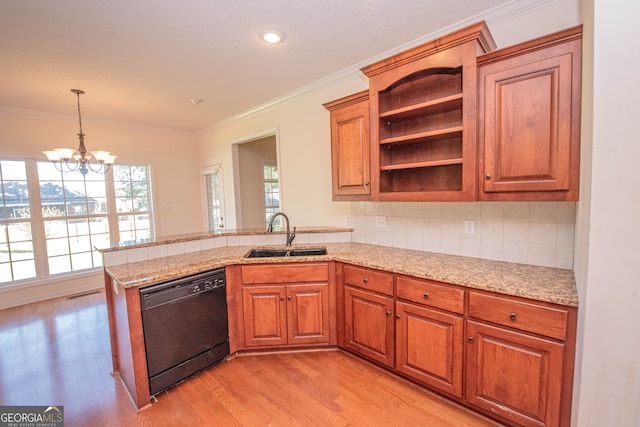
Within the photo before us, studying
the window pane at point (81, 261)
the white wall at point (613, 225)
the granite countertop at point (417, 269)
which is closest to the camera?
the white wall at point (613, 225)

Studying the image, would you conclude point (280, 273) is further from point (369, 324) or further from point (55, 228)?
point (55, 228)

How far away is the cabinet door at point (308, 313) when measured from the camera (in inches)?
92.4

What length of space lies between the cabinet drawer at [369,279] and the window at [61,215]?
3014 mm

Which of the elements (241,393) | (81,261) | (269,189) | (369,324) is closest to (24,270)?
(81,261)

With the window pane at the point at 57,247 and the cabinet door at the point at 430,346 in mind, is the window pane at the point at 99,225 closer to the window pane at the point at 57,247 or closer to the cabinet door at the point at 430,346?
the window pane at the point at 57,247

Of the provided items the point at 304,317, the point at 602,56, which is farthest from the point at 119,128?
the point at 602,56

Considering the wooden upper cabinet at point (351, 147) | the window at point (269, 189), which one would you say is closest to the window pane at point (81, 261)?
the window at point (269, 189)

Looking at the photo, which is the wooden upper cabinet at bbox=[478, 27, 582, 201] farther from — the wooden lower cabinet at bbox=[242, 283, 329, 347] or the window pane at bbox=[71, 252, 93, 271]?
the window pane at bbox=[71, 252, 93, 271]

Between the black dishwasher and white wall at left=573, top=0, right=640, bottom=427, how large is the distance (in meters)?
2.20

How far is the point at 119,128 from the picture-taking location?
451 centimetres

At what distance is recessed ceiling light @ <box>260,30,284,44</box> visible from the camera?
212cm

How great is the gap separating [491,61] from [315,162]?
6.48ft

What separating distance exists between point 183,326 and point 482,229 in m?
2.34

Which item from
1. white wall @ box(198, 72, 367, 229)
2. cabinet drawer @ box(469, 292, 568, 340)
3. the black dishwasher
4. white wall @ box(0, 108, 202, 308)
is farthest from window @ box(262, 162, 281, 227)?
cabinet drawer @ box(469, 292, 568, 340)
